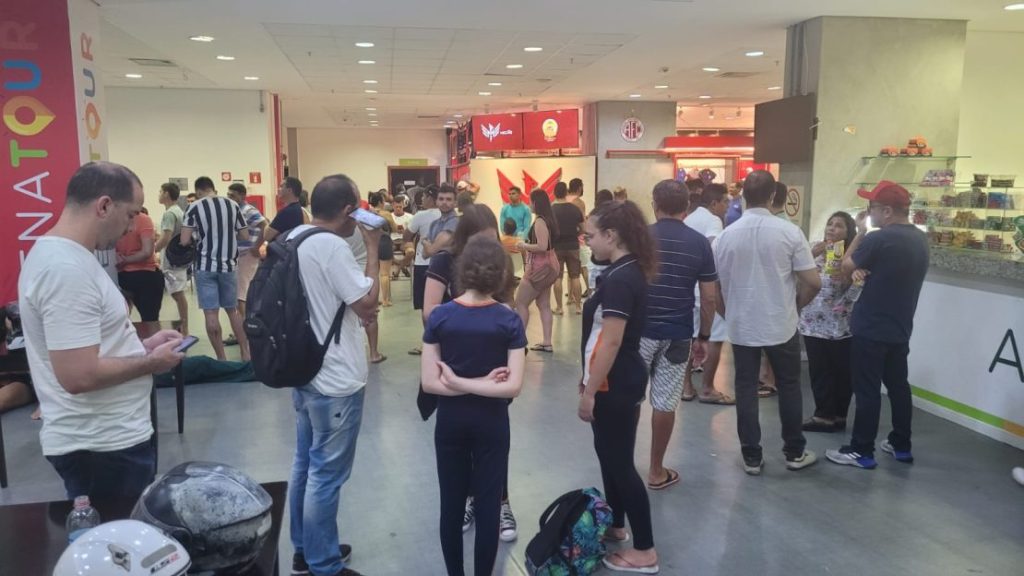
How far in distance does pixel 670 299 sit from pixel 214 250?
160 inches

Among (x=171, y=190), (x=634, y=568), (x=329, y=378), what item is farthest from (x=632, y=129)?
(x=329, y=378)

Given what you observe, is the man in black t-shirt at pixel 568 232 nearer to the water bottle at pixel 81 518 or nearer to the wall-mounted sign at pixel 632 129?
the water bottle at pixel 81 518

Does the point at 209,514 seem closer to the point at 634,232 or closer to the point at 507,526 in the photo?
the point at 634,232

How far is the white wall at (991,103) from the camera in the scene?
7426mm

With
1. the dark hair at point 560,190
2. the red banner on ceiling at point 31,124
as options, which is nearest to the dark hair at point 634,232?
the red banner on ceiling at point 31,124

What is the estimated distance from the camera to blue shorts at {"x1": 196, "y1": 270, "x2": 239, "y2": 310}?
229 inches

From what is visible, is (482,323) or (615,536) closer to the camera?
(482,323)

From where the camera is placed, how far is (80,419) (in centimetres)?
189

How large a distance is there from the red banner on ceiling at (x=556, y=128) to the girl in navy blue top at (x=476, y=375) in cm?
1131

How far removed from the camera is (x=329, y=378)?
248 centimetres

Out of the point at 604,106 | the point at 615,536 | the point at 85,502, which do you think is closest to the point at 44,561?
the point at 85,502

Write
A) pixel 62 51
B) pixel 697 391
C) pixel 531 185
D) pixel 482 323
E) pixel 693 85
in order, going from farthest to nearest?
1. pixel 531 185
2. pixel 693 85
3. pixel 697 391
4. pixel 62 51
5. pixel 482 323

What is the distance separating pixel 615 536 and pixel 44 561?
224 centimetres

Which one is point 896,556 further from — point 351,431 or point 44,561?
point 44,561
